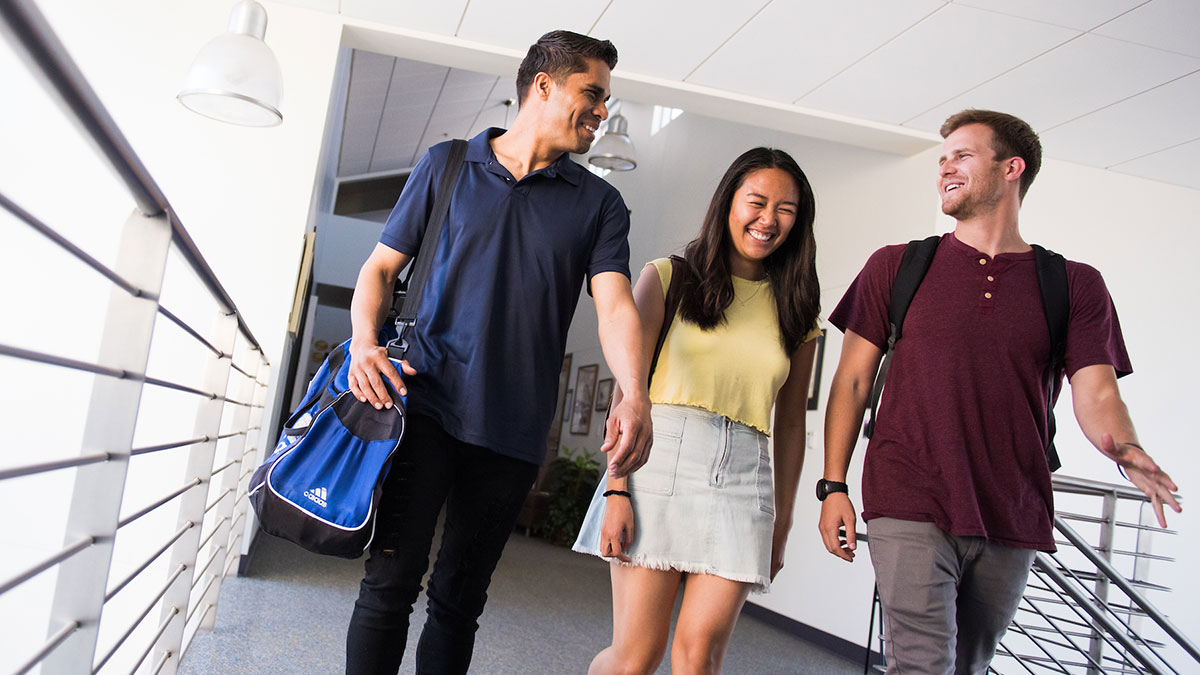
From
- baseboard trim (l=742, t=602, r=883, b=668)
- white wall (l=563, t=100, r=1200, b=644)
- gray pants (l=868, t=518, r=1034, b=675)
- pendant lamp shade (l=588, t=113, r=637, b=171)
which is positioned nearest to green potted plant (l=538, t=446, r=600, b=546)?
baseboard trim (l=742, t=602, r=883, b=668)

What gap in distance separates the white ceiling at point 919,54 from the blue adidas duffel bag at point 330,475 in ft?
10.1

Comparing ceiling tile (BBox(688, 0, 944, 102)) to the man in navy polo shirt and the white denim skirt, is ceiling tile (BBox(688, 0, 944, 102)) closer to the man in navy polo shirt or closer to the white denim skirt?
the man in navy polo shirt

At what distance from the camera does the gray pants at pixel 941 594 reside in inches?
66.4

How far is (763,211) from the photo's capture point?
194 centimetres

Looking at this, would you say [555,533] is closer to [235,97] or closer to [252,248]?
[252,248]

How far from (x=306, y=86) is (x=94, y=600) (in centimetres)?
386

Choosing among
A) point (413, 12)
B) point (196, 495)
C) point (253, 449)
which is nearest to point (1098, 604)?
point (196, 495)

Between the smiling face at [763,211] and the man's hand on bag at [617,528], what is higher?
the smiling face at [763,211]

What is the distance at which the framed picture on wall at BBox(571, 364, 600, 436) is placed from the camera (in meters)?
10.7

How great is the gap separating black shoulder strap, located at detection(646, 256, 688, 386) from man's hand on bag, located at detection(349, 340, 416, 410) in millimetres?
620

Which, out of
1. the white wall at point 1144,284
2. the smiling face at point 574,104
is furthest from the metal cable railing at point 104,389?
the white wall at point 1144,284

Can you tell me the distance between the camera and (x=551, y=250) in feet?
5.68

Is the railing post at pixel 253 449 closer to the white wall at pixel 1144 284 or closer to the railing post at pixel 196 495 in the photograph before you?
the railing post at pixel 196 495

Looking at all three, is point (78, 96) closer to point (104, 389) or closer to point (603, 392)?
point (104, 389)
